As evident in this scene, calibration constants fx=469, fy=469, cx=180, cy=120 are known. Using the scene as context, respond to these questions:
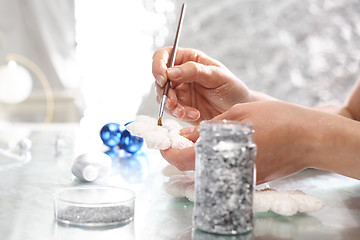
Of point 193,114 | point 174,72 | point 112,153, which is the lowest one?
point 112,153

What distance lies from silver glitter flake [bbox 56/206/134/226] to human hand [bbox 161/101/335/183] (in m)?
0.15

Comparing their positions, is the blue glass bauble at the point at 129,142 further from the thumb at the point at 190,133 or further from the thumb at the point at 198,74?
the thumb at the point at 190,133

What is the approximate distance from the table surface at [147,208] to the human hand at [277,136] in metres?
0.08

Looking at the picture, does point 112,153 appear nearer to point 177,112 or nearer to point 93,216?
point 177,112

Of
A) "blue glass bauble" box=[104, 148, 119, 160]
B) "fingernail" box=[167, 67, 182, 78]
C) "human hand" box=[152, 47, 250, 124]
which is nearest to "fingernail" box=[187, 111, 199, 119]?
"human hand" box=[152, 47, 250, 124]

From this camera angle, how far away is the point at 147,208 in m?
0.70

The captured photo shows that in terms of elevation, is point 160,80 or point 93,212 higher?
point 160,80

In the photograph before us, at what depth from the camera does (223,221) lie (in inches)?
21.2

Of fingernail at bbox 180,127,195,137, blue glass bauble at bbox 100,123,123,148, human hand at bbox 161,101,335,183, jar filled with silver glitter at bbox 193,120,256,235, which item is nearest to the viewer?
jar filled with silver glitter at bbox 193,120,256,235

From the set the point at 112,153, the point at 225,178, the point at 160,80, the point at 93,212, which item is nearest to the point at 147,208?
the point at 93,212

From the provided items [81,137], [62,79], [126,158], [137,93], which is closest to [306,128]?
[126,158]

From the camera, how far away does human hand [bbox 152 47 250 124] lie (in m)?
1.04

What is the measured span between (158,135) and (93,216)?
20cm

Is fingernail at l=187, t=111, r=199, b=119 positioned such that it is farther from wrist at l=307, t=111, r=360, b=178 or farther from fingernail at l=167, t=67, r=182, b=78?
wrist at l=307, t=111, r=360, b=178
